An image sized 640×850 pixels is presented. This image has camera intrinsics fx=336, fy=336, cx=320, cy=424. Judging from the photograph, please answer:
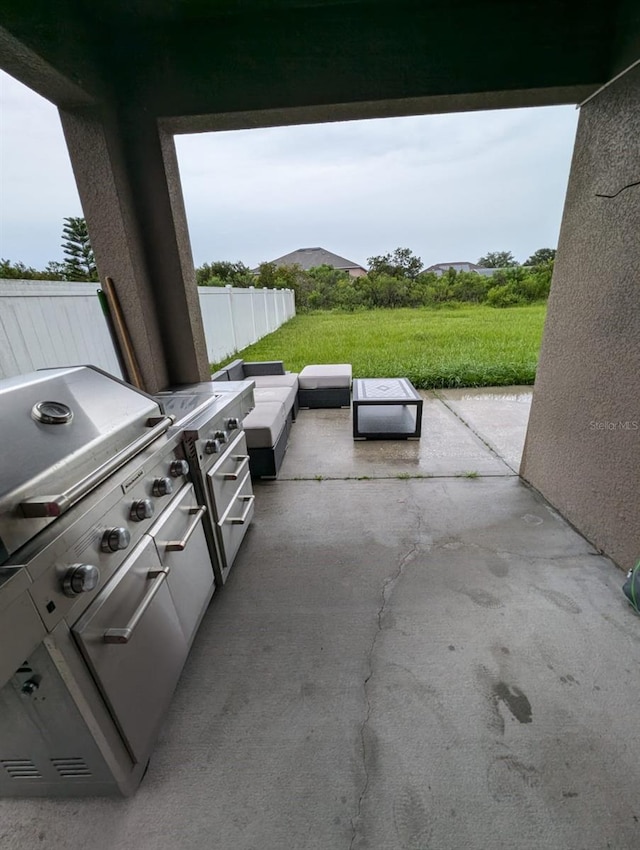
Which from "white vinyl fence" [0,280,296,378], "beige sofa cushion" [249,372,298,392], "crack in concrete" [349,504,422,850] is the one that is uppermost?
"white vinyl fence" [0,280,296,378]

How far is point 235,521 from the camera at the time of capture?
184 cm

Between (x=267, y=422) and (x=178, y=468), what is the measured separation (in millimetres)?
1459

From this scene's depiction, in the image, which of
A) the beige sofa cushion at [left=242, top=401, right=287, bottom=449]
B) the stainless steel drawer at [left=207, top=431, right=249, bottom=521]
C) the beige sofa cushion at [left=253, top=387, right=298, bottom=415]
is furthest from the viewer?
the beige sofa cushion at [left=253, top=387, right=298, bottom=415]

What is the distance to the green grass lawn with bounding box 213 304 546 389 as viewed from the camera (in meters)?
5.22

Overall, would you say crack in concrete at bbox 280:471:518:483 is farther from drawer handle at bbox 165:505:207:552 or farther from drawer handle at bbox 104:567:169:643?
drawer handle at bbox 104:567:169:643

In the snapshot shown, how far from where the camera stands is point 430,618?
1.62m

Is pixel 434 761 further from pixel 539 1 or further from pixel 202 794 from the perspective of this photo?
pixel 539 1

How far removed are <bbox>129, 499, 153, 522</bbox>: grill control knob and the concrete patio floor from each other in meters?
0.85

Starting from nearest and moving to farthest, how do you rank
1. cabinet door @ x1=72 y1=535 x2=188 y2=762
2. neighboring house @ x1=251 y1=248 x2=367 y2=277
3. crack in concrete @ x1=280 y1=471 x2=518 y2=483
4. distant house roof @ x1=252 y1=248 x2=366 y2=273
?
1. cabinet door @ x1=72 y1=535 x2=188 y2=762
2. crack in concrete @ x1=280 y1=471 x2=518 y2=483
3. neighboring house @ x1=251 y1=248 x2=367 y2=277
4. distant house roof @ x1=252 y1=248 x2=366 y2=273

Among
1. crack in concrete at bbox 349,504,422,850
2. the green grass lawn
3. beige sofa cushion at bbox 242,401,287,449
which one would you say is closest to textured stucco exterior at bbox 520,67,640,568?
crack in concrete at bbox 349,504,422,850

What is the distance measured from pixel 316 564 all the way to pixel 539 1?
3.12 meters

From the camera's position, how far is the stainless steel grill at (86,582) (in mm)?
726

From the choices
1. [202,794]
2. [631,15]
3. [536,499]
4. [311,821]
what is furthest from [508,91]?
[202,794]

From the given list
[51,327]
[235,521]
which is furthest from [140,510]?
[51,327]
